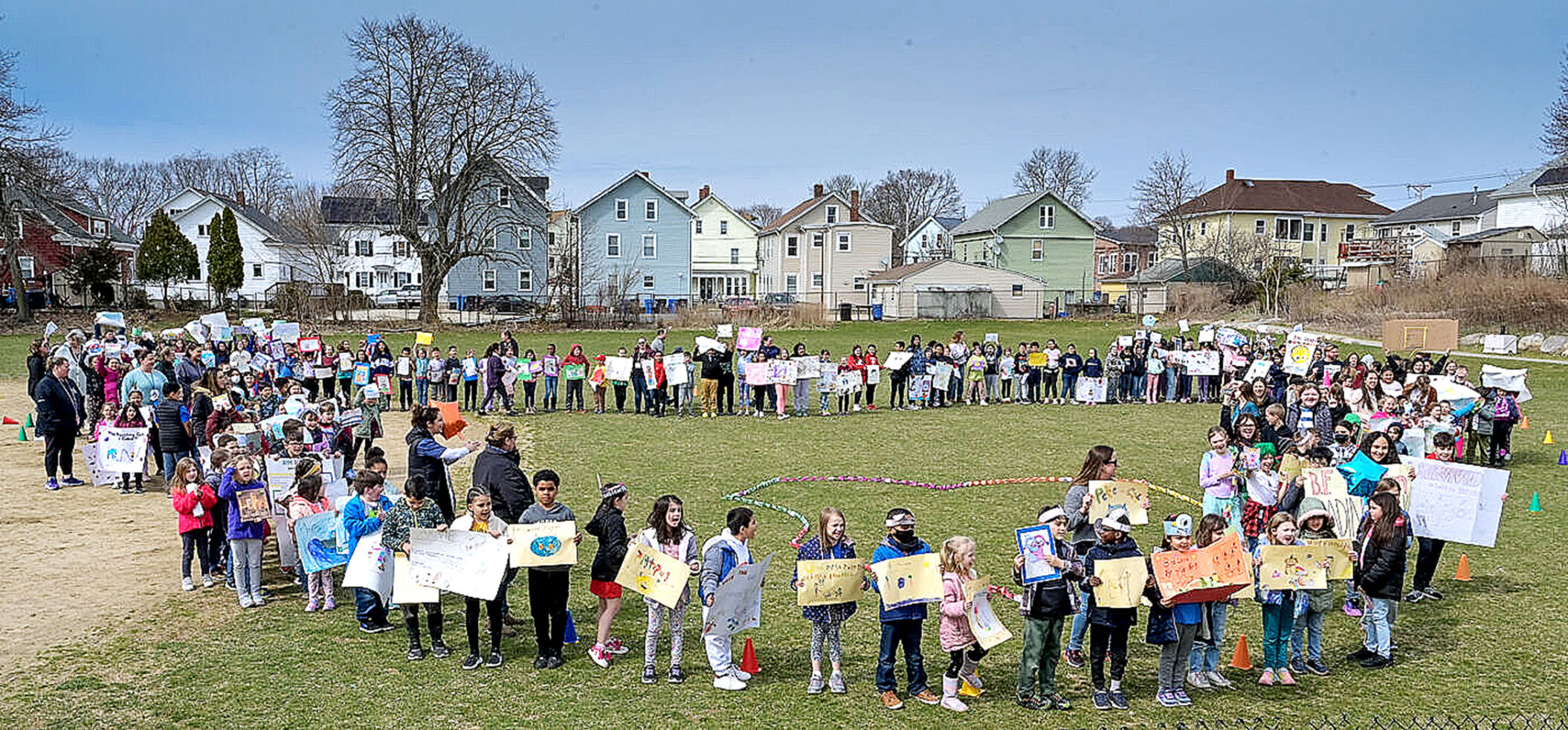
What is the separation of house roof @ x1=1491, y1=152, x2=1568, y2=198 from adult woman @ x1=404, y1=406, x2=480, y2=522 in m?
63.2

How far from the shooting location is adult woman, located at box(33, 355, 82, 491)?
48.0ft

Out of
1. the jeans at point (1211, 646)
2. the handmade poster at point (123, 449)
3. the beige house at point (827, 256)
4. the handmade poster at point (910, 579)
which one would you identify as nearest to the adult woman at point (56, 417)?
the handmade poster at point (123, 449)

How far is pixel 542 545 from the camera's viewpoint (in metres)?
7.60

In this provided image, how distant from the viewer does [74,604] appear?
9641 mm

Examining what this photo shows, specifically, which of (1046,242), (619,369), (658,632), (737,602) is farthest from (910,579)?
(1046,242)

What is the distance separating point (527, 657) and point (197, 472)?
155 inches

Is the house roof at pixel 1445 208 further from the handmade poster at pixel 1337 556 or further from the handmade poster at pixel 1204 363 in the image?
the handmade poster at pixel 1337 556

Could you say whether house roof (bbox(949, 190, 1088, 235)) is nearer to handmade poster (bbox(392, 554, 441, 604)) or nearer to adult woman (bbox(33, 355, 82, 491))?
adult woman (bbox(33, 355, 82, 491))

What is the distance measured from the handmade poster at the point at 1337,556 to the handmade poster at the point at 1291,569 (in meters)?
0.06

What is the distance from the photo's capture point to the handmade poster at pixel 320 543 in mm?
9148

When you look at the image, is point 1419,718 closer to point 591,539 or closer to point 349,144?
point 591,539

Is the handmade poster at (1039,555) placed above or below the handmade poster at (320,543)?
above

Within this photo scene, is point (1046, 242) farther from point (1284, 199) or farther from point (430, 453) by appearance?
point (430, 453)

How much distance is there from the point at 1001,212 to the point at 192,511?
66564 mm
